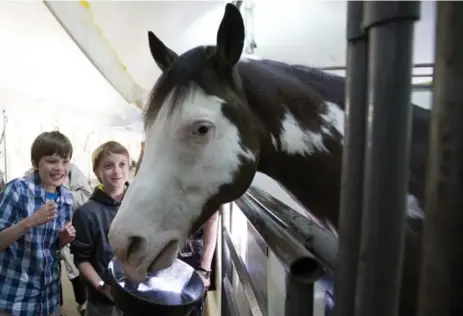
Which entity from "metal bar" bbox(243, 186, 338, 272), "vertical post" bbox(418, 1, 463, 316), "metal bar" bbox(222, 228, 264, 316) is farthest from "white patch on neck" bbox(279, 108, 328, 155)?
"vertical post" bbox(418, 1, 463, 316)

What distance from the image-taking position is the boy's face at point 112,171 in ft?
4.97

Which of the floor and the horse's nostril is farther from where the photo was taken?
the floor

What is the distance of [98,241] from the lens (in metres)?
1.45

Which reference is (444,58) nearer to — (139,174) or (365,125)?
(365,125)

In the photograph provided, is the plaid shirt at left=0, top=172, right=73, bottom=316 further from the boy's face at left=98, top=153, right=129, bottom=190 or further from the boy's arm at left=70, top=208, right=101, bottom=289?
the boy's face at left=98, top=153, right=129, bottom=190

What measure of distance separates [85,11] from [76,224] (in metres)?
1.45

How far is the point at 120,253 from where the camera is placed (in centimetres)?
69

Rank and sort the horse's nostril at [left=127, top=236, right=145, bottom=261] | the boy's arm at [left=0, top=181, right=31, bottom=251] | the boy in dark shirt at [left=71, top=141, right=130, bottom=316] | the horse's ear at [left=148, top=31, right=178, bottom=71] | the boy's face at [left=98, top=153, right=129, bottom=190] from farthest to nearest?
the boy's face at [left=98, top=153, right=129, bottom=190]
the boy in dark shirt at [left=71, top=141, right=130, bottom=316]
the boy's arm at [left=0, top=181, right=31, bottom=251]
the horse's ear at [left=148, top=31, right=178, bottom=71]
the horse's nostril at [left=127, top=236, right=145, bottom=261]

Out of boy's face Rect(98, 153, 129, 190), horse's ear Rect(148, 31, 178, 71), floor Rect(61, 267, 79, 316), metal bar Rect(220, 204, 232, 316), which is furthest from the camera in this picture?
floor Rect(61, 267, 79, 316)

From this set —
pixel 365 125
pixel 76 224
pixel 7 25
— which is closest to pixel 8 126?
pixel 7 25

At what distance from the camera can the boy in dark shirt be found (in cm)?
141

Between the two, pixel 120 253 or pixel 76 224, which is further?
pixel 76 224

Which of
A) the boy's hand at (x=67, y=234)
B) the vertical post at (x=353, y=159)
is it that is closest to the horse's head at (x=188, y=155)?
Answer: the vertical post at (x=353, y=159)

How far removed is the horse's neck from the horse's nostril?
0.30m
